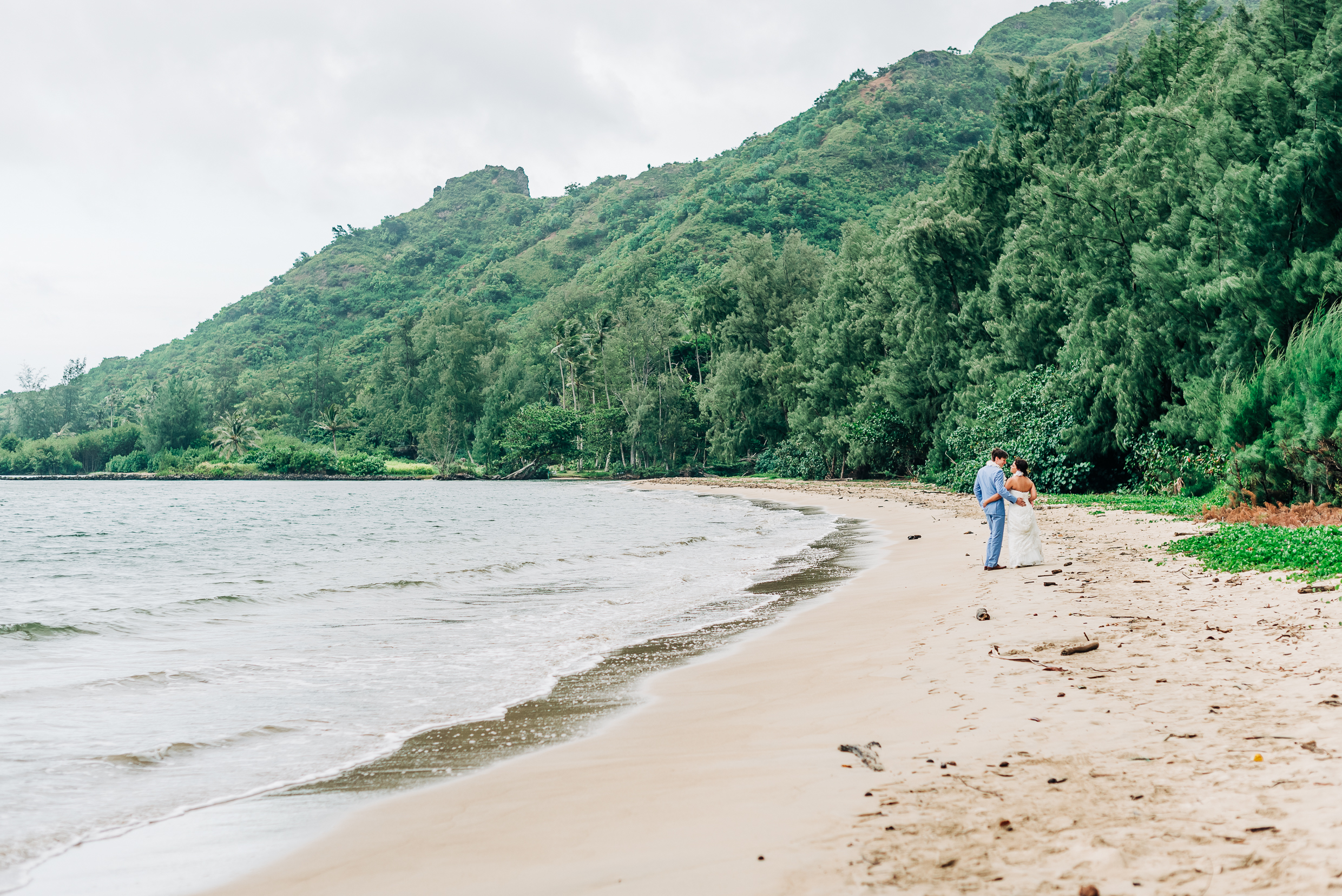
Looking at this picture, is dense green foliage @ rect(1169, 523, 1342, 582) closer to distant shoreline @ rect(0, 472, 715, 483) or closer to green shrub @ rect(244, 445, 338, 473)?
distant shoreline @ rect(0, 472, 715, 483)

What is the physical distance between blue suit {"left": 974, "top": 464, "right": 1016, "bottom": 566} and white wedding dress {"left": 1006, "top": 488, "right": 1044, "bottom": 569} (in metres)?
0.13

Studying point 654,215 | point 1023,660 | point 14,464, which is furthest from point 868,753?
point 654,215

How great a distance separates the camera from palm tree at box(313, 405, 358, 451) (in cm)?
10119

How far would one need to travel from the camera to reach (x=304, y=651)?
9.75 meters

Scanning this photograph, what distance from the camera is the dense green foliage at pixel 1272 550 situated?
29.8ft

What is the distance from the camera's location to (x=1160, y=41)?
99.7ft

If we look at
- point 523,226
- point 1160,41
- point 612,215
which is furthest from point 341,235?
point 1160,41

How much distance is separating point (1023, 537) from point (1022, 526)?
0.17 metres

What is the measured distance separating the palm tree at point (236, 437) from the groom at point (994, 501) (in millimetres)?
101092

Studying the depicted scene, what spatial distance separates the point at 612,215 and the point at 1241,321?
133 m

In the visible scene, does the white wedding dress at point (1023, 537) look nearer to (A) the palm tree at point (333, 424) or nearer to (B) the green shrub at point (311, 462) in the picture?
(B) the green shrub at point (311, 462)

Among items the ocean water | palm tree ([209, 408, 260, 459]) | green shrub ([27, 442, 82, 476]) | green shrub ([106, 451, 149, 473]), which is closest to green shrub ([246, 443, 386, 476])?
palm tree ([209, 408, 260, 459])

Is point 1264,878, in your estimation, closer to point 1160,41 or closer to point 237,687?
point 237,687

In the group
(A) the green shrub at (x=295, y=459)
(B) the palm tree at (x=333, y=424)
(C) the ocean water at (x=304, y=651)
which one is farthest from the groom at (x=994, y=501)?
(B) the palm tree at (x=333, y=424)
